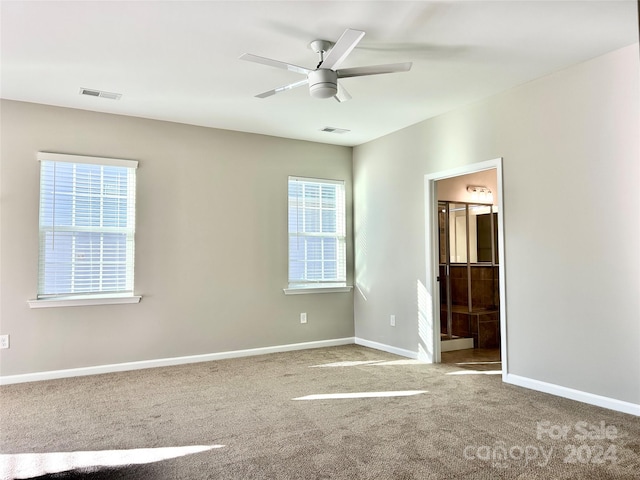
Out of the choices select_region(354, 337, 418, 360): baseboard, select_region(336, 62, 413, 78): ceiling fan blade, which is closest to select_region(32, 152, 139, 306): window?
select_region(336, 62, 413, 78): ceiling fan blade

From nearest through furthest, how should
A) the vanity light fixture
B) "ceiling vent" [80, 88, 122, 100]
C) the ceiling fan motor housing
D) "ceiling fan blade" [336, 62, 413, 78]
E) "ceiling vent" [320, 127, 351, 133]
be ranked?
"ceiling fan blade" [336, 62, 413, 78], the ceiling fan motor housing, "ceiling vent" [80, 88, 122, 100], "ceiling vent" [320, 127, 351, 133], the vanity light fixture

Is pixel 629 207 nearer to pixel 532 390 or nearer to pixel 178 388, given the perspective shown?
pixel 532 390

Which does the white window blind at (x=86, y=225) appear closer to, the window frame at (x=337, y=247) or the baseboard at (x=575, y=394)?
the window frame at (x=337, y=247)

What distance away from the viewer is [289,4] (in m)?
2.63

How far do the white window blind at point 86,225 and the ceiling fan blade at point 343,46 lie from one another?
271 centimetres

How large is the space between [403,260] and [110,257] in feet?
10.3

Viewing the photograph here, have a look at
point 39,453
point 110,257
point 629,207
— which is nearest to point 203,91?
point 110,257

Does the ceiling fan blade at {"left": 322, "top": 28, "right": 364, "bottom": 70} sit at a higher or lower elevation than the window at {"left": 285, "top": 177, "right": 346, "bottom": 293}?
higher

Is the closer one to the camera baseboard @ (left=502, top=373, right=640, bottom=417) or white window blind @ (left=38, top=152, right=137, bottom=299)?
baseboard @ (left=502, top=373, right=640, bottom=417)

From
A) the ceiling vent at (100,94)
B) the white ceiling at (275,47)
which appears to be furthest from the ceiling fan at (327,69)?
the ceiling vent at (100,94)

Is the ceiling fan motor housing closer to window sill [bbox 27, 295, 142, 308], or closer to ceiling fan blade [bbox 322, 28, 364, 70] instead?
ceiling fan blade [bbox 322, 28, 364, 70]

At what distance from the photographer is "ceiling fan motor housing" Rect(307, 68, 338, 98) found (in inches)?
118

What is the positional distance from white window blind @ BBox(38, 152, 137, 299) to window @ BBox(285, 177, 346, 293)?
1887 mm

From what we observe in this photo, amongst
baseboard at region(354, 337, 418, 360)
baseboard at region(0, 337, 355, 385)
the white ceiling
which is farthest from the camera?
baseboard at region(354, 337, 418, 360)
